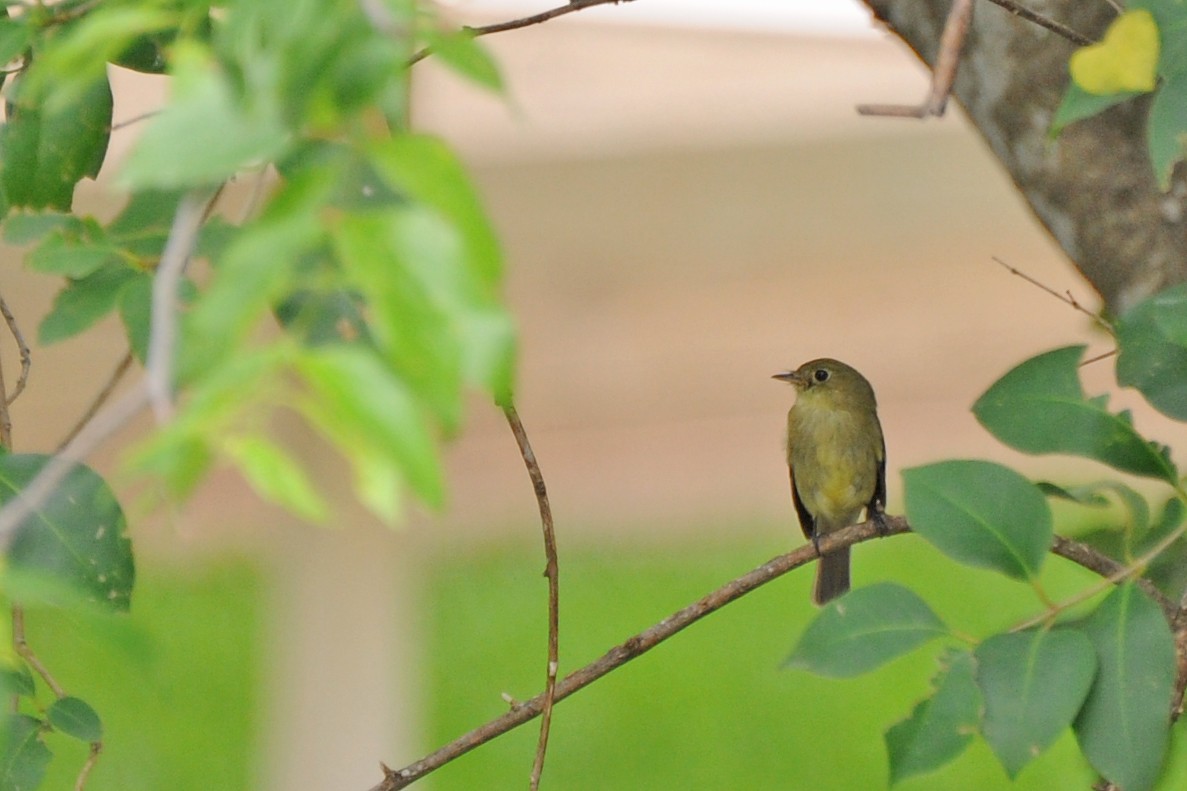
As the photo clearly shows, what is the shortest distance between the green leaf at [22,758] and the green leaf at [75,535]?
0.21 meters

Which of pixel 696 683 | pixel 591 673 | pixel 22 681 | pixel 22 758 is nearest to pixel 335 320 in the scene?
pixel 22 681

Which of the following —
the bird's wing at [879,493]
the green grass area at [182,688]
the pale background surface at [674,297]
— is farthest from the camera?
the pale background surface at [674,297]

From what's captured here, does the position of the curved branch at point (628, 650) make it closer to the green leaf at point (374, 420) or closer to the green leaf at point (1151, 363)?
the green leaf at point (1151, 363)

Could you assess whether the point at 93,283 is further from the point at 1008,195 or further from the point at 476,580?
the point at 1008,195

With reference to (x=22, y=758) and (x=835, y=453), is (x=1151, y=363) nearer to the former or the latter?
(x=22, y=758)

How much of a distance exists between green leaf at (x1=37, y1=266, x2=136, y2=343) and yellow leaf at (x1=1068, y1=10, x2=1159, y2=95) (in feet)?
3.06

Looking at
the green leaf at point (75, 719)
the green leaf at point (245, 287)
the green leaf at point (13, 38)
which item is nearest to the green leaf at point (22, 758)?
the green leaf at point (75, 719)

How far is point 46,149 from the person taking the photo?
1708 millimetres

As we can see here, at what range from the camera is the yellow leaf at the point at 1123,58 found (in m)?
1.45

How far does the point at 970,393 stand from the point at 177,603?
413 centimetres

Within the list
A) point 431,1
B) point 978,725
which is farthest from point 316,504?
point 978,725

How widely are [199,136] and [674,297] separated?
318 inches

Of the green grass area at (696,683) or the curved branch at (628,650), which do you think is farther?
the green grass area at (696,683)

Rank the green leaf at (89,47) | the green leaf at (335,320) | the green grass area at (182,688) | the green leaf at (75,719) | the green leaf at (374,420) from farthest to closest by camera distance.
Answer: the green grass area at (182,688)
the green leaf at (75,719)
the green leaf at (335,320)
the green leaf at (89,47)
the green leaf at (374,420)
